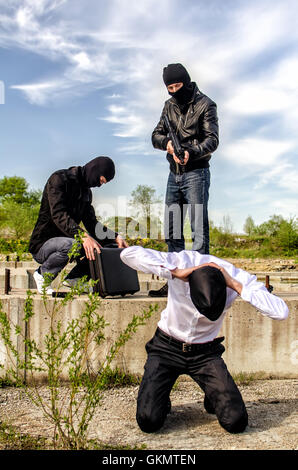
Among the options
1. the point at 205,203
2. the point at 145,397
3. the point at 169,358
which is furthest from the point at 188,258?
the point at 205,203

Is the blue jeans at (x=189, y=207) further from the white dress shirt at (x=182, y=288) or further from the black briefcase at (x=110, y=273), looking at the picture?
the white dress shirt at (x=182, y=288)

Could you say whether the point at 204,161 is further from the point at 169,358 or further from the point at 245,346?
the point at 169,358

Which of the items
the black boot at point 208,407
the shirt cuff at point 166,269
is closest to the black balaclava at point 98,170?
the shirt cuff at point 166,269

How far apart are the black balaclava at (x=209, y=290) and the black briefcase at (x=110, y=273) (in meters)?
1.60

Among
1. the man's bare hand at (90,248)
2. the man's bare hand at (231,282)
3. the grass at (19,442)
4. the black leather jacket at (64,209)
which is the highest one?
the black leather jacket at (64,209)

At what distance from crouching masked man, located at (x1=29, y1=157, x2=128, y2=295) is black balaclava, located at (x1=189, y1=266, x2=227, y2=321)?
186 centimetres

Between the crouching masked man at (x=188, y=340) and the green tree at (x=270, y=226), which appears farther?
the green tree at (x=270, y=226)

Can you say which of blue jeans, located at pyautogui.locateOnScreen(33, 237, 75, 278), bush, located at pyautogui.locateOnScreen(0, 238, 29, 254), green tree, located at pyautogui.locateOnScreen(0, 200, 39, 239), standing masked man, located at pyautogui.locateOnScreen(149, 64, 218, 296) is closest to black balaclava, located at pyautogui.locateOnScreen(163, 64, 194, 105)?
standing masked man, located at pyautogui.locateOnScreen(149, 64, 218, 296)

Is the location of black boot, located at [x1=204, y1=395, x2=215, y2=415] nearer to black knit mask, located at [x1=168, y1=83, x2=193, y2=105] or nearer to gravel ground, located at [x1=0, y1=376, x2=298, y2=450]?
gravel ground, located at [x1=0, y1=376, x2=298, y2=450]

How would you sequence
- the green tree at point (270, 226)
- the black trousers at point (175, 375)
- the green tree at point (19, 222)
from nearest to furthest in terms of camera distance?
1. the black trousers at point (175, 375)
2. the green tree at point (19, 222)
3. the green tree at point (270, 226)

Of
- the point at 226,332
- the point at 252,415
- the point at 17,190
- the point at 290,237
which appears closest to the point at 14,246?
the point at 226,332

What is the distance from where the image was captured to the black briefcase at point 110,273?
187 inches
